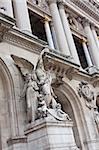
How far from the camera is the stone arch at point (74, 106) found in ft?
41.9

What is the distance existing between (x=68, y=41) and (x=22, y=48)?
5447mm

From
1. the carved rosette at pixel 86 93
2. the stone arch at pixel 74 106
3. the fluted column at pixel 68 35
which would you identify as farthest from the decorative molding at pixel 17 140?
the fluted column at pixel 68 35

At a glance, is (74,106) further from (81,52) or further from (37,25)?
(81,52)

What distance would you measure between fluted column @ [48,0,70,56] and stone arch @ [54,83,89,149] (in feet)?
7.60

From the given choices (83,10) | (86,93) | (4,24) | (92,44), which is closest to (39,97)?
(4,24)

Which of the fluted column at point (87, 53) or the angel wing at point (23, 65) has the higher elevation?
the fluted column at point (87, 53)

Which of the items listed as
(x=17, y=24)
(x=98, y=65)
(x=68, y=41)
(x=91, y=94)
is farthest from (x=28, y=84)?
(x=98, y=65)

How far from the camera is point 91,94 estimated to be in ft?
46.7

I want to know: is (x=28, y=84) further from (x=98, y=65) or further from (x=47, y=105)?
(x=98, y=65)

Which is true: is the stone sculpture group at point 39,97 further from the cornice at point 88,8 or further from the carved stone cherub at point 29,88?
the cornice at point 88,8

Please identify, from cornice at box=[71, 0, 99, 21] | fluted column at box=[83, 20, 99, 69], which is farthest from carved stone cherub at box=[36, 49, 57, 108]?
cornice at box=[71, 0, 99, 21]

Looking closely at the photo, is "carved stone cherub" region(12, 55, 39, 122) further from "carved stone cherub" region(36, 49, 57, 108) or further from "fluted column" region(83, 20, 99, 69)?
"fluted column" region(83, 20, 99, 69)

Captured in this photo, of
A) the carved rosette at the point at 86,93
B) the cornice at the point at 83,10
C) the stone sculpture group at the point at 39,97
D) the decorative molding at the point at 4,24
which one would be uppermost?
the cornice at the point at 83,10

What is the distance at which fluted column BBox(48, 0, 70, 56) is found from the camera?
15.0 meters
